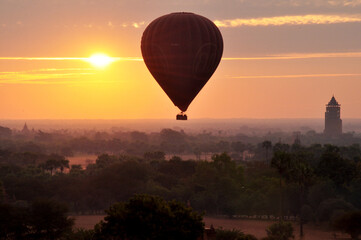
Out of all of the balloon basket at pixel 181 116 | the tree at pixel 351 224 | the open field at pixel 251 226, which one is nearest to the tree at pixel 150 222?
the balloon basket at pixel 181 116

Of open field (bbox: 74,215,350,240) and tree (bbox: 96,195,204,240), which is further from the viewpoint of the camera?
open field (bbox: 74,215,350,240)

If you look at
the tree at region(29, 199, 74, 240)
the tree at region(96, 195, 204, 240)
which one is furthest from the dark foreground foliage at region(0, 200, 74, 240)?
the tree at region(96, 195, 204, 240)

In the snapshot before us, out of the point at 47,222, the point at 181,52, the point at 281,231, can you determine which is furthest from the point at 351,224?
the point at 47,222

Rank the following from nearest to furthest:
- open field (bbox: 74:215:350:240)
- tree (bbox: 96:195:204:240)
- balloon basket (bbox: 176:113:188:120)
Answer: tree (bbox: 96:195:204:240) → balloon basket (bbox: 176:113:188:120) → open field (bbox: 74:215:350:240)

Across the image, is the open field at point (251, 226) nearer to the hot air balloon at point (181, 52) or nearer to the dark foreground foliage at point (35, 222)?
the dark foreground foliage at point (35, 222)

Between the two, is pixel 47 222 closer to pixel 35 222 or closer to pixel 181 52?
pixel 35 222

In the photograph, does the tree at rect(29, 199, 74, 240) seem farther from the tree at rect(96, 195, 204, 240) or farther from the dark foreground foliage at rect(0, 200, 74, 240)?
the tree at rect(96, 195, 204, 240)
